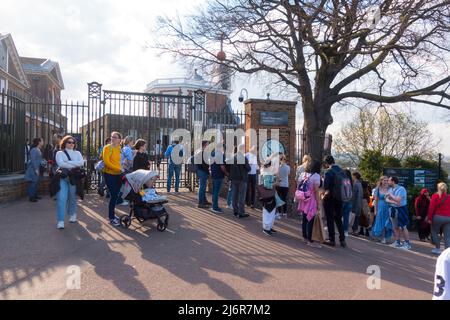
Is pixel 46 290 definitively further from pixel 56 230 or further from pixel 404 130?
pixel 404 130

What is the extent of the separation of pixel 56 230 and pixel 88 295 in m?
3.44

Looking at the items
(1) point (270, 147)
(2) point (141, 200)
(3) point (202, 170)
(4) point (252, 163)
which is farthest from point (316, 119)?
(2) point (141, 200)

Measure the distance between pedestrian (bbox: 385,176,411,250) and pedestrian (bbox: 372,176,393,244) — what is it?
210 millimetres

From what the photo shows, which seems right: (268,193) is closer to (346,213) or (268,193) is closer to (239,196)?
(239,196)

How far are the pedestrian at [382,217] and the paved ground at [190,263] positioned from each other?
27.8 inches

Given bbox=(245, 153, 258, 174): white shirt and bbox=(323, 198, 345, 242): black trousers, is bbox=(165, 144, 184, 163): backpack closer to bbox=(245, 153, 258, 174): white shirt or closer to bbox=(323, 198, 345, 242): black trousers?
bbox=(245, 153, 258, 174): white shirt

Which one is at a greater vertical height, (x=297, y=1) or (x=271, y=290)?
(x=297, y=1)

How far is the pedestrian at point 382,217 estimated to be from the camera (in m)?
9.53

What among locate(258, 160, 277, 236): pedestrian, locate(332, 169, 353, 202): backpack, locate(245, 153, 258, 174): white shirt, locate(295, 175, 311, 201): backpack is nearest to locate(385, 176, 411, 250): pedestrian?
locate(332, 169, 353, 202): backpack

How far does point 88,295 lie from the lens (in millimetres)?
4688

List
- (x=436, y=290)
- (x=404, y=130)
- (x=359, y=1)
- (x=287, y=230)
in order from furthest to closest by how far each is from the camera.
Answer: (x=404, y=130)
(x=359, y=1)
(x=287, y=230)
(x=436, y=290)

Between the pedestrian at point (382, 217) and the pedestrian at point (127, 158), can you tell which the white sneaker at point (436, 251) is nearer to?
the pedestrian at point (382, 217)

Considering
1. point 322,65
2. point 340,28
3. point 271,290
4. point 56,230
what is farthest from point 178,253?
point 322,65

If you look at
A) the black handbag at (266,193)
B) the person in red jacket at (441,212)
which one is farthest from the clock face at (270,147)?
the person in red jacket at (441,212)
